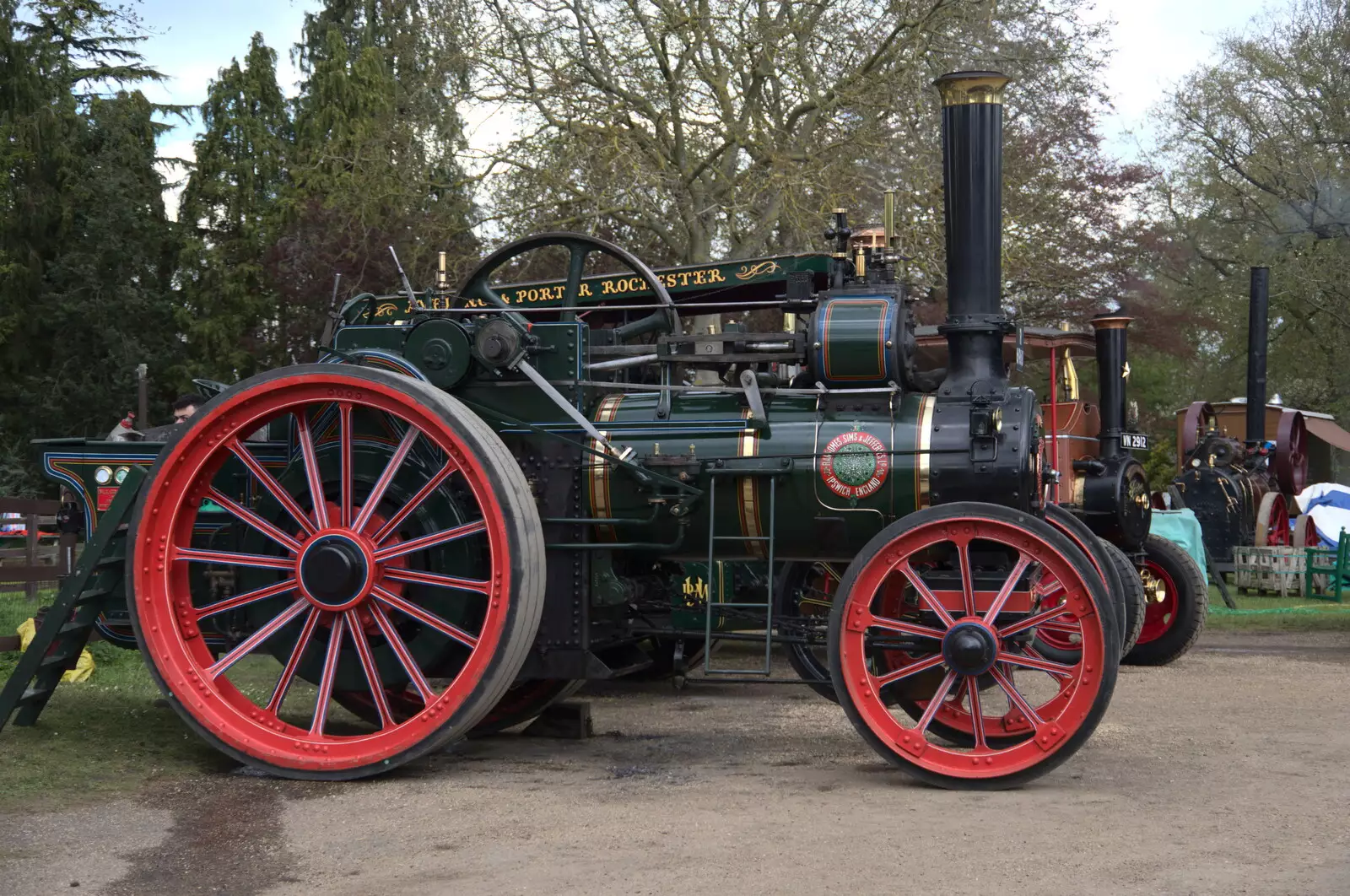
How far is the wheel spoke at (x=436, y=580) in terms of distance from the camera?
239 inches

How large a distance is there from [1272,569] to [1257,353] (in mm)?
2632

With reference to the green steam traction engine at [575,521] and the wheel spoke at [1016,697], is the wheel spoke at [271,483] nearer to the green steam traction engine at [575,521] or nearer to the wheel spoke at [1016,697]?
the green steam traction engine at [575,521]

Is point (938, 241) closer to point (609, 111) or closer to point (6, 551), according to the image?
point (609, 111)

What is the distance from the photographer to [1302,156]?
2723cm


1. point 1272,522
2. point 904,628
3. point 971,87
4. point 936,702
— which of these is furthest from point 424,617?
point 1272,522

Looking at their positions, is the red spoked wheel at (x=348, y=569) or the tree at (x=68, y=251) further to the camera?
the tree at (x=68, y=251)

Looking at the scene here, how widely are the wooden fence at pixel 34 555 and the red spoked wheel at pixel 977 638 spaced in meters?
5.01

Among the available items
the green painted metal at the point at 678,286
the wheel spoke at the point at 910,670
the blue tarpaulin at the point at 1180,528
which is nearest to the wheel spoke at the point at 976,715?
the wheel spoke at the point at 910,670

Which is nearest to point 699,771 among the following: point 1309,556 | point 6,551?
point 6,551

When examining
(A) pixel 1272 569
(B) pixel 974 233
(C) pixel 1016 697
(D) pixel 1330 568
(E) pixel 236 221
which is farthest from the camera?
(E) pixel 236 221

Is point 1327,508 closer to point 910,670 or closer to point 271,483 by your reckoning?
point 910,670

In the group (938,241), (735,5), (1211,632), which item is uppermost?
(735,5)

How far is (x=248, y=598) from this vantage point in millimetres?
6301

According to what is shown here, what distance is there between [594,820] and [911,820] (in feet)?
3.59
